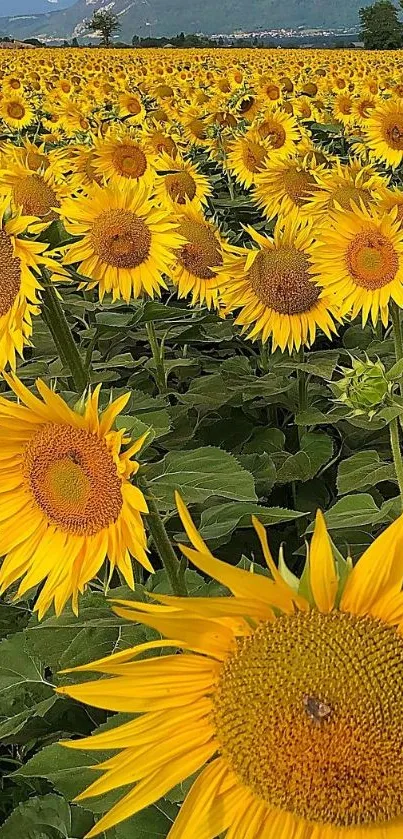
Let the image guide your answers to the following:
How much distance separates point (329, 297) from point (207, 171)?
3.71 m

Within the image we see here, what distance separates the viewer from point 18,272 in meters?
1.86

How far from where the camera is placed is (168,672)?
3.14 feet

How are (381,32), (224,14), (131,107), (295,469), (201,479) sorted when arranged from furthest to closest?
(224,14), (381,32), (131,107), (295,469), (201,479)

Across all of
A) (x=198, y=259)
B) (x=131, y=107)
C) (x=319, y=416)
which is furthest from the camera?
(x=131, y=107)

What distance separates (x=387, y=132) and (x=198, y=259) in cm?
189

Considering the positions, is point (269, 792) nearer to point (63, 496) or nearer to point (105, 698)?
point (105, 698)

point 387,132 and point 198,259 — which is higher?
point 387,132

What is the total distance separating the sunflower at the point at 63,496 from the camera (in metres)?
1.33

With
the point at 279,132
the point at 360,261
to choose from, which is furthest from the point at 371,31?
the point at 360,261

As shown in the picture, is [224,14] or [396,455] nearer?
[396,455]

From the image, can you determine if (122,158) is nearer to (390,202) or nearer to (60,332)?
(390,202)

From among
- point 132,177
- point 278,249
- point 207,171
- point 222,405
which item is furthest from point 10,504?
point 207,171

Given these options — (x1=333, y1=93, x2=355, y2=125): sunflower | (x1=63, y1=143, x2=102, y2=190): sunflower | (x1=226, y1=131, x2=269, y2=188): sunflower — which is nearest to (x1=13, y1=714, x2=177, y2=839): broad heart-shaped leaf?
(x1=63, y1=143, x2=102, y2=190): sunflower

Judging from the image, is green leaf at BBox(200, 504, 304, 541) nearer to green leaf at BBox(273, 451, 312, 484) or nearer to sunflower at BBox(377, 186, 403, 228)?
green leaf at BBox(273, 451, 312, 484)
